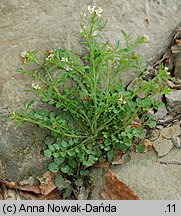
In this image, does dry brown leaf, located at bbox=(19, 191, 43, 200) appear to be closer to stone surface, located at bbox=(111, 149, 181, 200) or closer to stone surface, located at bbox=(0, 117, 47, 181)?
stone surface, located at bbox=(0, 117, 47, 181)

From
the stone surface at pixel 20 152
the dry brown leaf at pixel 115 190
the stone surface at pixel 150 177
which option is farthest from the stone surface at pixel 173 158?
the stone surface at pixel 20 152

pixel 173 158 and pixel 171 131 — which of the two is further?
pixel 171 131

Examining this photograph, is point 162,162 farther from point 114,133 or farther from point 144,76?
point 144,76

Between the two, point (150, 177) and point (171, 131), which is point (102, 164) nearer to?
point (150, 177)

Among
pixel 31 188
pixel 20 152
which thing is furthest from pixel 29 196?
pixel 20 152

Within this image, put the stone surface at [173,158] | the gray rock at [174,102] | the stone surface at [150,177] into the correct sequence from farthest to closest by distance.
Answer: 1. the gray rock at [174,102]
2. the stone surface at [173,158]
3. the stone surface at [150,177]

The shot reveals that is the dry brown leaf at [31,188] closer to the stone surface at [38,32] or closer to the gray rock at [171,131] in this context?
the stone surface at [38,32]

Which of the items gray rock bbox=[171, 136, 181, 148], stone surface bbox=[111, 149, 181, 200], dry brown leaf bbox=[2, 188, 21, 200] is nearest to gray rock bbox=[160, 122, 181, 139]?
gray rock bbox=[171, 136, 181, 148]
